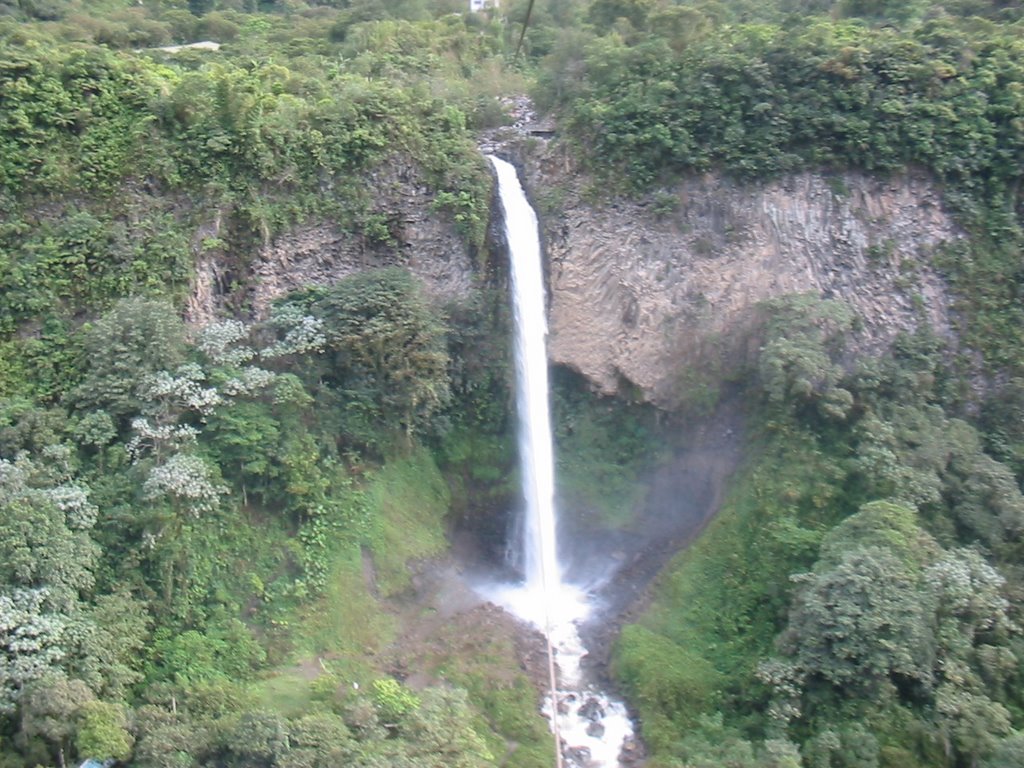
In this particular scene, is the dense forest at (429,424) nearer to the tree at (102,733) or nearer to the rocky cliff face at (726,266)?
the tree at (102,733)

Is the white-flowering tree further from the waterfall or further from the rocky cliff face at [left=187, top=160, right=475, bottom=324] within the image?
the waterfall

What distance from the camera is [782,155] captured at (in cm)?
1675

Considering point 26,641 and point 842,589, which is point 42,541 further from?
point 842,589

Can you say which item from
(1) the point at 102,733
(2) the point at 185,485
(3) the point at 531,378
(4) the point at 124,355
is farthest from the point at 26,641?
(3) the point at 531,378

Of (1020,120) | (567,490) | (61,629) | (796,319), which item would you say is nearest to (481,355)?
(567,490)

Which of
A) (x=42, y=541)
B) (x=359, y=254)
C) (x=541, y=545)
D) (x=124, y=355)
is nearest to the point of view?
(x=42, y=541)

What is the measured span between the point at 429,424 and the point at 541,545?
2.68 metres

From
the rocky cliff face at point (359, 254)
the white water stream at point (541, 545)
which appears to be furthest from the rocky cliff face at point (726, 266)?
the rocky cliff face at point (359, 254)

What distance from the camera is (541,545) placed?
16.1 metres

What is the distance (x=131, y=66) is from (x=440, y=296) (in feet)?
19.7

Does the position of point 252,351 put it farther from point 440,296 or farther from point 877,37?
point 877,37

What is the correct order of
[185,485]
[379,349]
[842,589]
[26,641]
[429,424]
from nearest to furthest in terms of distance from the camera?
[26,641]
[842,589]
[185,485]
[379,349]
[429,424]

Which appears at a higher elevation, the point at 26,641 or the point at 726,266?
the point at 726,266

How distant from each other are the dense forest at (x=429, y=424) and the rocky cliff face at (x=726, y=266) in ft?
1.55
